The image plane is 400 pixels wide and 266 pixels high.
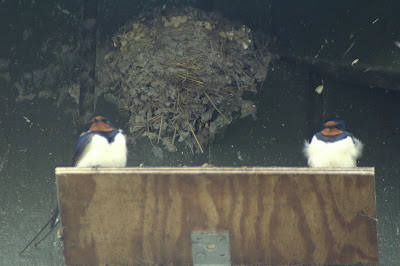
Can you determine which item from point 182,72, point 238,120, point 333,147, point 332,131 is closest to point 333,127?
point 332,131

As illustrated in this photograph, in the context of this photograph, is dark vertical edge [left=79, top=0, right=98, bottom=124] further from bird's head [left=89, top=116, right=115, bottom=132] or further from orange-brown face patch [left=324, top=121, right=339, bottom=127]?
orange-brown face patch [left=324, top=121, right=339, bottom=127]

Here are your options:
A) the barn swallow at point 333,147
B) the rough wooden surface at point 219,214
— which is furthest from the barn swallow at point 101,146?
the rough wooden surface at point 219,214

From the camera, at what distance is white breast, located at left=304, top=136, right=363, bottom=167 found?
383 centimetres

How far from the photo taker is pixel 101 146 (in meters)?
3.93

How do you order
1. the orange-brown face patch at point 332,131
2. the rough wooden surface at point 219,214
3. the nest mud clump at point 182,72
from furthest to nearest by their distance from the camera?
the nest mud clump at point 182,72 → the orange-brown face patch at point 332,131 → the rough wooden surface at point 219,214

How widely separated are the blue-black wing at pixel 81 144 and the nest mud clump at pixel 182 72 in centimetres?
40

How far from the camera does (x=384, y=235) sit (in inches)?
140

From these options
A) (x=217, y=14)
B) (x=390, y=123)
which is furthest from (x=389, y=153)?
(x=217, y=14)

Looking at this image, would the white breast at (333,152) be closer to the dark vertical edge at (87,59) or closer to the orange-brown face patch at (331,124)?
Answer: the orange-brown face patch at (331,124)

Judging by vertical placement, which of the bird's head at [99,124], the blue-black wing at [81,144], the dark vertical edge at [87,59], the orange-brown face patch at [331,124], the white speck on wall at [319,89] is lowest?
the blue-black wing at [81,144]

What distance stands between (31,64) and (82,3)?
54 centimetres

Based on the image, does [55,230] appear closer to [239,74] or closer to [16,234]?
[16,234]

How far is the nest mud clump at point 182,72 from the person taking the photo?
13.7 ft

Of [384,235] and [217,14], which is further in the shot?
[217,14]
